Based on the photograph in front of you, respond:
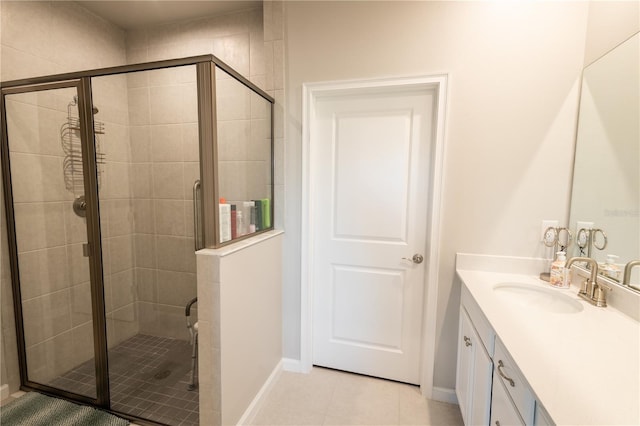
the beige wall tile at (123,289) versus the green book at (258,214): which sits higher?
the green book at (258,214)

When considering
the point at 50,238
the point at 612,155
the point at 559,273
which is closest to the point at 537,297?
the point at 559,273

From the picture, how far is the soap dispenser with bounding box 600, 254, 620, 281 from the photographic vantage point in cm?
133

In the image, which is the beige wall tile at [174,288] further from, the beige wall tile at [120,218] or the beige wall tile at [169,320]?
the beige wall tile at [120,218]

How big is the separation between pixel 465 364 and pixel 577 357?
80 centimetres

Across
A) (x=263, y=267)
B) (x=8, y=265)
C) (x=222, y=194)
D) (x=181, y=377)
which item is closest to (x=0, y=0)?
(x=8, y=265)

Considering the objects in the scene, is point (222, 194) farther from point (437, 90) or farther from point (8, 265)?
point (8, 265)

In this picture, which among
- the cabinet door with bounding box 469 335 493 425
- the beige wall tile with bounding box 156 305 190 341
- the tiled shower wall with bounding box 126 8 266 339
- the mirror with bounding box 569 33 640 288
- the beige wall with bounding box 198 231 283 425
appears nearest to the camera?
the cabinet door with bounding box 469 335 493 425

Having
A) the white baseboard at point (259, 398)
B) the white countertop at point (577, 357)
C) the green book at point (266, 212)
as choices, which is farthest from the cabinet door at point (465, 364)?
the green book at point (266, 212)

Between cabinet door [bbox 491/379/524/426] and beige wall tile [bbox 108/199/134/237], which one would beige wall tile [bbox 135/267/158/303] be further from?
cabinet door [bbox 491/379/524/426]

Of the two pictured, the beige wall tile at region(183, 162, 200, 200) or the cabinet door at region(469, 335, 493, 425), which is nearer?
the cabinet door at region(469, 335, 493, 425)

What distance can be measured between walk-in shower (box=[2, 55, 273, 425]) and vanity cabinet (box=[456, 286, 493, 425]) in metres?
1.38

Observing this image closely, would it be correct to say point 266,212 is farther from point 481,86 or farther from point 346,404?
point 481,86

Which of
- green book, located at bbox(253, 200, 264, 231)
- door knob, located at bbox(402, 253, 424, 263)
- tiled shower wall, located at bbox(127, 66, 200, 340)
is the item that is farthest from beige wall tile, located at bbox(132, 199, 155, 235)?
door knob, located at bbox(402, 253, 424, 263)

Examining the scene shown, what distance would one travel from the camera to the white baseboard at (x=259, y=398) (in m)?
1.71
